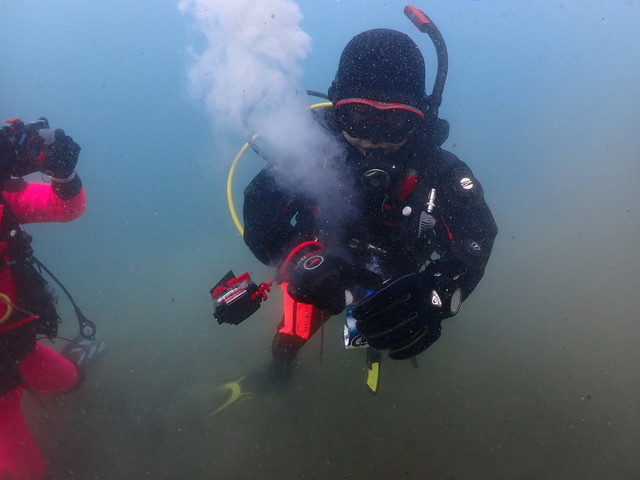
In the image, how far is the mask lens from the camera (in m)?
2.38

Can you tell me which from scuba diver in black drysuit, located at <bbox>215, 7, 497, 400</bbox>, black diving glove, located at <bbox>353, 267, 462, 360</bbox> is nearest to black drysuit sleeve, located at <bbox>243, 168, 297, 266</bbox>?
scuba diver in black drysuit, located at <bbox>215, 7, 497, 400</bbox>

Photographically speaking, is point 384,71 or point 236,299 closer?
point 236,299

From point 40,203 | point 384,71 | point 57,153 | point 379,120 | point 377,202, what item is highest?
point 384,71

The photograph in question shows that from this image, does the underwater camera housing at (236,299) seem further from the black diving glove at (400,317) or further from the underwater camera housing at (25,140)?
the underwater camera housing at (25,140)

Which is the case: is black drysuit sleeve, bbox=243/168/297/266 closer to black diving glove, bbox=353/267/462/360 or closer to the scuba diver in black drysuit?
the scuba diver in black drysuit

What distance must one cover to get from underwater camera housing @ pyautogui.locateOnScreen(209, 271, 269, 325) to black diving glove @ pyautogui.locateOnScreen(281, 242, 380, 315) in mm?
220

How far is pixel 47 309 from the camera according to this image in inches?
132

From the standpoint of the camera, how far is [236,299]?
89.0 inches

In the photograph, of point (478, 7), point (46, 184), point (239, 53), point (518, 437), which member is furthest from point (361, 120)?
point (478, 7)

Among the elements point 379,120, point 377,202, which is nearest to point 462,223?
point 377,202

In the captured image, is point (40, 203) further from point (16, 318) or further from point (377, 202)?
point (377, 202)

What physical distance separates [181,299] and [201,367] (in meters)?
3.87

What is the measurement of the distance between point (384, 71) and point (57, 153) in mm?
2362

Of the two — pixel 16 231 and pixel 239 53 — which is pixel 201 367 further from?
pixel 239 53
